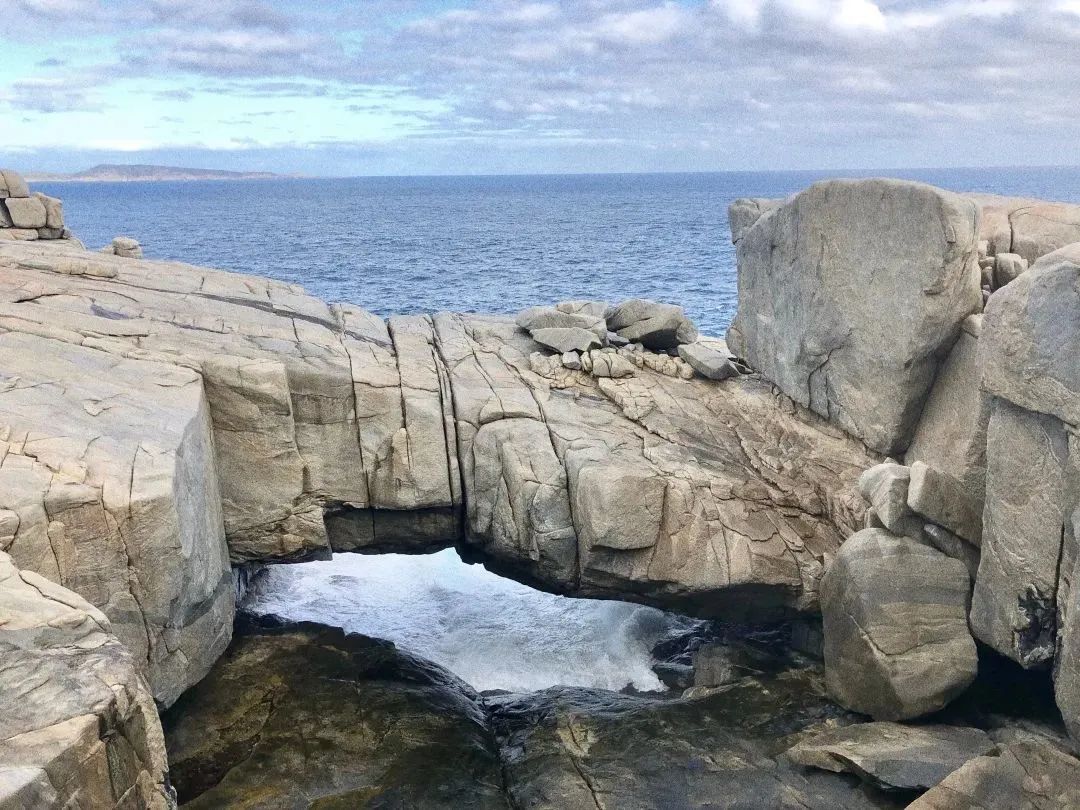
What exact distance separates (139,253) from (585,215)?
117m

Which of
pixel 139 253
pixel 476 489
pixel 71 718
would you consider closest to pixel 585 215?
pixel 139 253

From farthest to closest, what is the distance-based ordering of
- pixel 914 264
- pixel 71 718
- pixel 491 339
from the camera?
pixel 491 339
pixel 914 264
pixel 71 718

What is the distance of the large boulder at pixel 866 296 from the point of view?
15219 millimetres

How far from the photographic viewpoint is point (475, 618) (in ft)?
69.3

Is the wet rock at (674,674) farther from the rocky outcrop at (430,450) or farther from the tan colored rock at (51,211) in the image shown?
the tan colored rock at (51,211)

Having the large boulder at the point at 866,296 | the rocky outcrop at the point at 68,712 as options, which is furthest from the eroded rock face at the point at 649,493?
the rocky outcrop at the point at 68,712

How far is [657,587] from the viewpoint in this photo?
16438mm

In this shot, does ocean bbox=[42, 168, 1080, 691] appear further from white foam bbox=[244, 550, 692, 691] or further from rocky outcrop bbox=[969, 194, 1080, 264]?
rocky outcrop bbox=[969, 194, 1080, 264]

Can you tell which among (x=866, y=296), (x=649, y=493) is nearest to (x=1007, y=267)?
(x=866, y=296)

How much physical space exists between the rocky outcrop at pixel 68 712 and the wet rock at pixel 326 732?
3.84 meters

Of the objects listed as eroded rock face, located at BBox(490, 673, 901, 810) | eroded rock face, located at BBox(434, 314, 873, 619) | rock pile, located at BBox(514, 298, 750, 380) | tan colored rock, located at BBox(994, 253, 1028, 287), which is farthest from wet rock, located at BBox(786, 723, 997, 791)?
rock pile, located at BBox(514, 298, 750, 380)

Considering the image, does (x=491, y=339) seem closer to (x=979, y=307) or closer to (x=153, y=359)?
(x=153, y=359)

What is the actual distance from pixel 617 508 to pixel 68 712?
30.2ft

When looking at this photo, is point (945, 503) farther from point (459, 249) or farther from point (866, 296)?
point (459, 249)
